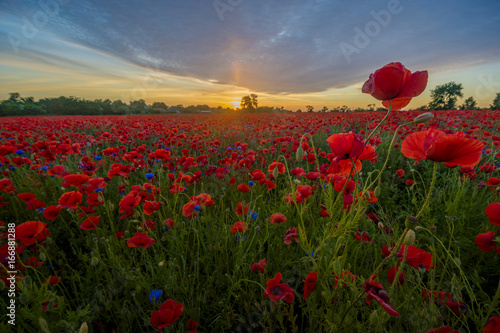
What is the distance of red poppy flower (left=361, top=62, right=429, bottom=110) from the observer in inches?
36.3

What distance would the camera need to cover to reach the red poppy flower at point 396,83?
92 centimetres

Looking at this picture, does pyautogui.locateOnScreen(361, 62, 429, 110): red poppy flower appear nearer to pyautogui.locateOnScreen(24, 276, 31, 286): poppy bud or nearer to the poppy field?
the poppy field

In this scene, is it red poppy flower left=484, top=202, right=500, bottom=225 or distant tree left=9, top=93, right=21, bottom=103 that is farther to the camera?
distant tree left=9, top=93, right=21, bottom=103

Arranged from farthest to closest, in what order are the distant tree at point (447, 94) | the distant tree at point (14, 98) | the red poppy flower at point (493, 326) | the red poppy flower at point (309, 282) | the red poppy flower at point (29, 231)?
the distant tree at point (447, 94) < the distant tree at point (14, 98) < the red poppy flower at point (29, 231) < the red poppy flower at point (309, 282) < the red poppy flower at point (493, 326)

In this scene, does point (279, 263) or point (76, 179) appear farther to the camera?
point (76, 179)

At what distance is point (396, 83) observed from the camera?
938 millimetres

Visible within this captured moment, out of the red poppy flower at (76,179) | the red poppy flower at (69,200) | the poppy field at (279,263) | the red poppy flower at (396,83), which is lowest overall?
the poppy field at (279,263)

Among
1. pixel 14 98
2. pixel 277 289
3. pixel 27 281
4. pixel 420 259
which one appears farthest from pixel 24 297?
pixel 14 98

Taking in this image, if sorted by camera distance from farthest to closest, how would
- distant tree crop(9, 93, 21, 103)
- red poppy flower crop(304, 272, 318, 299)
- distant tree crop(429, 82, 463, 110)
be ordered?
distant tree crop(429, 82, 463, 110) → distant tree crop(9, 93, 21, 103) → red poppy flower crop(304, 272, 318, 299)

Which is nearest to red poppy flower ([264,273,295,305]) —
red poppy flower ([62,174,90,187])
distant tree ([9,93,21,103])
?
red poppy flower ([62,174,90,187])

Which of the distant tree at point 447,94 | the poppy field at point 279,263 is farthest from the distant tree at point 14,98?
the distant tree at point 447,94

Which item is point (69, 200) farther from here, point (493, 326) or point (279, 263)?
point (493, 326)

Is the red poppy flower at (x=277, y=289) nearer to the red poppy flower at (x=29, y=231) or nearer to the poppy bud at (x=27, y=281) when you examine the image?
the poppy bud at (x=27, y=281)

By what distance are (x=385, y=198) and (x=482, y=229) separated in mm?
934
